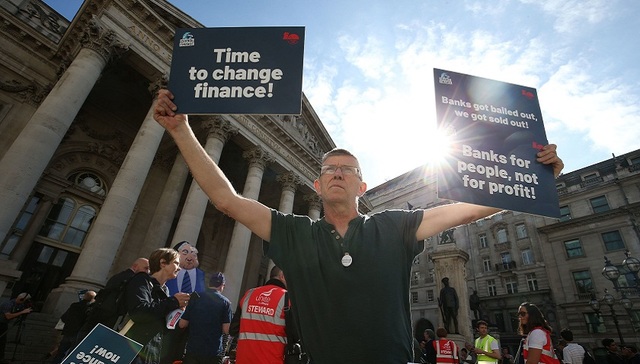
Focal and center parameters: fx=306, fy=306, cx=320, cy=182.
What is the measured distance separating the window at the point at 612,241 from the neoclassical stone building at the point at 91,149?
101ft

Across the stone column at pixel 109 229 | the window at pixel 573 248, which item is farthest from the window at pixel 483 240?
→ the stone column at pixel 109 229

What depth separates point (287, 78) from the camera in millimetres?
2340

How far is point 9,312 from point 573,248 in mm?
39615

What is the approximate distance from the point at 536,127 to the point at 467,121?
0.62 m

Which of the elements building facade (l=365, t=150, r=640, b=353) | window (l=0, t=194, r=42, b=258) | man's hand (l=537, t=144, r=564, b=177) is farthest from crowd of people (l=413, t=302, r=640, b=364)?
building facade (l=365, t=150, r=640, b=353)

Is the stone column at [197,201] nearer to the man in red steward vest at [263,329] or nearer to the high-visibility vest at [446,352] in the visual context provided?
the man in red steward vest at [263,329]

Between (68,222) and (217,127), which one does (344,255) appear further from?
(68,222)

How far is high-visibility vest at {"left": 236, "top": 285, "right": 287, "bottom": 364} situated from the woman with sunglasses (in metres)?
3.37

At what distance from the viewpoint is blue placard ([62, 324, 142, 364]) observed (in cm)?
170

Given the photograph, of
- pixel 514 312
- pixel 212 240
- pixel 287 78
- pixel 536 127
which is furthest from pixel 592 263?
pixel 287 78

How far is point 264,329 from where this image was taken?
3.92 metres

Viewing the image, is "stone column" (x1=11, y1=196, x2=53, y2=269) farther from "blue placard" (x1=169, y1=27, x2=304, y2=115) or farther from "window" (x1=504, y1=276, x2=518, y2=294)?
"window" (x1=504, y1=276, x2=518, y2=294)

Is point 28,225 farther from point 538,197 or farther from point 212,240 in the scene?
point 538,197

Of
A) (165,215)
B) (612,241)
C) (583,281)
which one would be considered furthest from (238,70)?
(612,241)
